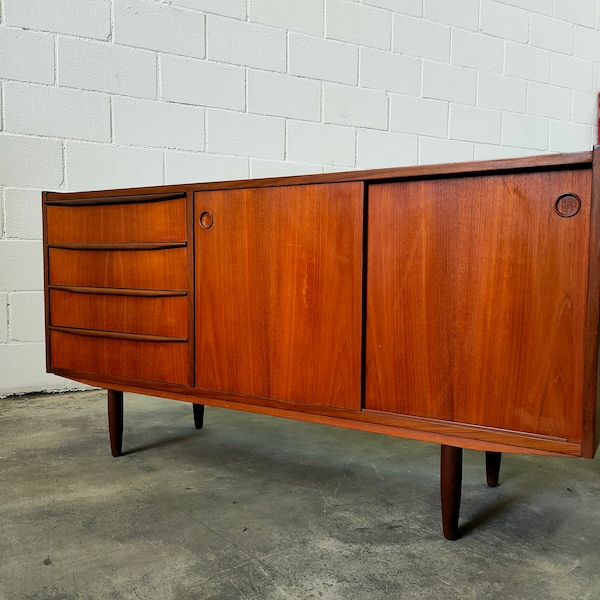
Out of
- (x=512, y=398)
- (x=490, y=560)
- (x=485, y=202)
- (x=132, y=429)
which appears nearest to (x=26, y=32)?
(x=132, y=429)

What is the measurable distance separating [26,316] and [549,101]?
3.04 meters

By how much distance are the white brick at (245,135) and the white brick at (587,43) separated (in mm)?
2019

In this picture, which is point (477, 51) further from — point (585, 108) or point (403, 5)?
point (585, 108)

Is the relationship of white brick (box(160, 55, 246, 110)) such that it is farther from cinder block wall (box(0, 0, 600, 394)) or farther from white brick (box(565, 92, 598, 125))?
white brick (box(565, 92, 598, 125))

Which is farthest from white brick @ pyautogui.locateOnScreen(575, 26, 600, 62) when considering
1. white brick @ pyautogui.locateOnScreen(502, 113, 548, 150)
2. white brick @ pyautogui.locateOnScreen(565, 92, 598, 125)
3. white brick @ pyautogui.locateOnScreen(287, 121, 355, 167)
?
white brick @ pyautogui.locateOnScreen(287, 121, 355, 167)

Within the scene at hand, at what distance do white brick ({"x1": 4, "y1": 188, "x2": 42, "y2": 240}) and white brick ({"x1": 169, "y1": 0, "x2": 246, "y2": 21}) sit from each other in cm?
102

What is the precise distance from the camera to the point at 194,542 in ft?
4.09

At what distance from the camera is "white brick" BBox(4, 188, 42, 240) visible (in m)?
2.38

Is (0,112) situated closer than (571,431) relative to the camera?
No

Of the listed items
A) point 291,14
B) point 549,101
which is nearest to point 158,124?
point 291,14

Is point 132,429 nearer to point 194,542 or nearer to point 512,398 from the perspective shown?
point 194,542

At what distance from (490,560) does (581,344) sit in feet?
1.55

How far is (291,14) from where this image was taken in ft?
8.98

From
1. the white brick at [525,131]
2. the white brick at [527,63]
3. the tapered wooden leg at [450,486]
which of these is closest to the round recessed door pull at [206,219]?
the tapered wooden leg at [450,486]
